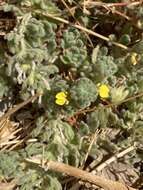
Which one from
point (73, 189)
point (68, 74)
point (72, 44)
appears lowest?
point (73, 189)

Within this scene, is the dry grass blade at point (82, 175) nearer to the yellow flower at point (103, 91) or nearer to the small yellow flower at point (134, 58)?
the yellow flower at point (103, 91)

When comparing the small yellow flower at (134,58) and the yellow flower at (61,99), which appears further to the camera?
the small yellow flower at (134,58)

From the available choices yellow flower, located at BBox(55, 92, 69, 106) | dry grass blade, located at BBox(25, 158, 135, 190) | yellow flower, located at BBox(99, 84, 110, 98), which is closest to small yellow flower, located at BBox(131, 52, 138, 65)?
yellow flower, located at BBox(99, 84, 110, 98)

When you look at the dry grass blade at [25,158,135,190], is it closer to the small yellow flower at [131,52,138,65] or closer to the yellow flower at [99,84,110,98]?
the yellow flower at [99,84,110,98]

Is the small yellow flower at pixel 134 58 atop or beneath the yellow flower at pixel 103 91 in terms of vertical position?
atop

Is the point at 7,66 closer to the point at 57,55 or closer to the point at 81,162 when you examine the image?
the point at 57,55

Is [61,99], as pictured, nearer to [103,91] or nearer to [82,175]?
[103,91]

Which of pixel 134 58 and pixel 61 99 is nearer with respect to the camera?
pixel 61 99

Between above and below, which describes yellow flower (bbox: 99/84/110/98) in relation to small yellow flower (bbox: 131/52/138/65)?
below

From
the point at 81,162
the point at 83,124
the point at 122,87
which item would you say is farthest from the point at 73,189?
the point at 122,87

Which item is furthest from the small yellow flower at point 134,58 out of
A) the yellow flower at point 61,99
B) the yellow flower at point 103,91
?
the yellow flower at point 61,99

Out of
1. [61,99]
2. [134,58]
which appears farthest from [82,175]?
[134,58]
